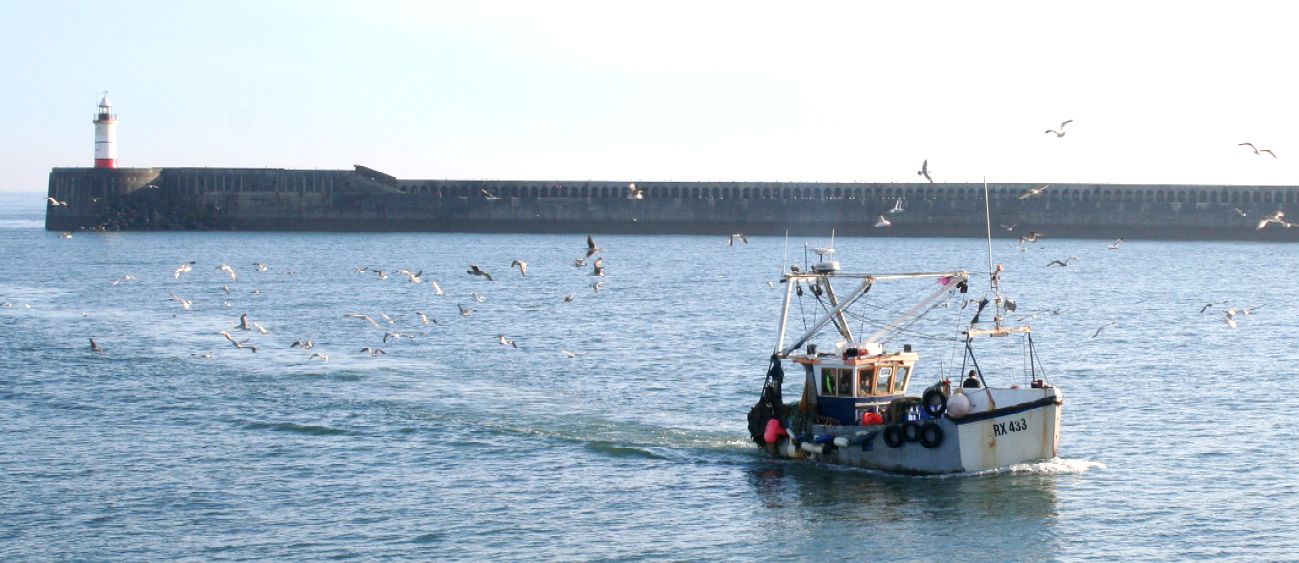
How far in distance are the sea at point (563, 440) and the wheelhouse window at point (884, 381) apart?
1.84m

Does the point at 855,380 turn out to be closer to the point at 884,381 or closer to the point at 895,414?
the point at 884,381

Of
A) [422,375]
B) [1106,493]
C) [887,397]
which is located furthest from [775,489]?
[422,375]

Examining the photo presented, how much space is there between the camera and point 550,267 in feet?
379

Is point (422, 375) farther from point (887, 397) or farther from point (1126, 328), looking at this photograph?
point (1126, 328)

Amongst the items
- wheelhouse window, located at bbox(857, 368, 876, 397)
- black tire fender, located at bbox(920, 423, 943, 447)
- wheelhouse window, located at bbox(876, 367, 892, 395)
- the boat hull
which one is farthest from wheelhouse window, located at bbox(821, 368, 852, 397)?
black tire fender, located at bbox(920, 423, 943, 447)

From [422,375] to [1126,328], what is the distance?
31659 millimetres

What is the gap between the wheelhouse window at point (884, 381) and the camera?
35688 mm

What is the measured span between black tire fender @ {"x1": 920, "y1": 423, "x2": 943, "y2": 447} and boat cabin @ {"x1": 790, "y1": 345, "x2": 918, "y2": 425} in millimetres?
1782

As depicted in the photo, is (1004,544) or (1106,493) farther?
(1106,493)

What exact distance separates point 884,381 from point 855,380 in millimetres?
769

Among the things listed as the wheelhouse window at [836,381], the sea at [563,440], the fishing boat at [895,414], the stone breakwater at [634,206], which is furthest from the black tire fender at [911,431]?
the stone breakwater at [634,206]

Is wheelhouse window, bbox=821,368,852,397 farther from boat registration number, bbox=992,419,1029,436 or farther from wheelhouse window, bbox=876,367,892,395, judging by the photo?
boat registration number, bbox=992,419,1029,436

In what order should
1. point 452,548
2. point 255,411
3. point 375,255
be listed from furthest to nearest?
1. point 375,255
2. point 255,411
3. point 452,548

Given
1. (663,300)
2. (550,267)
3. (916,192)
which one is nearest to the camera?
(663,300)
